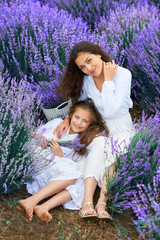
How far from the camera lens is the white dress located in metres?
2.54

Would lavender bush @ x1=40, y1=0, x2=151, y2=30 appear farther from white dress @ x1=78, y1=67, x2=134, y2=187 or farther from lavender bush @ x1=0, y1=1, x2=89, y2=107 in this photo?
white dress @ x1=78, y1=67, x2=134, y2=187

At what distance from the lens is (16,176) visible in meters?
2.37

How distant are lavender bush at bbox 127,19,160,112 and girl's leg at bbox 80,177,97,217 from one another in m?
1.20

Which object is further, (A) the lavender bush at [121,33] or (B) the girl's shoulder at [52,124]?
(A) the lavender bush at [121,33]

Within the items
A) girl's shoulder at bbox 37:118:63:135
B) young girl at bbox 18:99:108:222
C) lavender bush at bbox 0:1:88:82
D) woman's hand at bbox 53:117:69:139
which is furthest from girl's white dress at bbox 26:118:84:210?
lavender bush at bbox 0:1:88:82

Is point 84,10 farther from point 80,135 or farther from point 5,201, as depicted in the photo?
point 5,201

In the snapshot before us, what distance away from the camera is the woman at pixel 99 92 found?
8.41 ft

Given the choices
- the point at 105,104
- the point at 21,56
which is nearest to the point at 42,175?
the point at 105,104

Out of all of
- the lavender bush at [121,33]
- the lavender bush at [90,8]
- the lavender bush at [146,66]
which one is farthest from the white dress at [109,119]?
the lavender bush at [90,8]

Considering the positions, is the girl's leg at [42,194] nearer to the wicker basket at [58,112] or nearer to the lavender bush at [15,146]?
the lavender bush at [15,146]

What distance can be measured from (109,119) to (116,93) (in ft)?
0.94

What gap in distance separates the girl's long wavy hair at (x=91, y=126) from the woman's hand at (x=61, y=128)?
0.08m

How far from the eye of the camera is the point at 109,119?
10.1 feet

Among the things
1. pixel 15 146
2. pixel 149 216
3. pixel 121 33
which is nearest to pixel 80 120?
pixel 15 146
